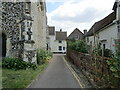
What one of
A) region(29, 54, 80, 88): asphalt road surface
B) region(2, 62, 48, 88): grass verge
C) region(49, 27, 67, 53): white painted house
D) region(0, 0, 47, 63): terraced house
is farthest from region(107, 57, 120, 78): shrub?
region(49, 27, 67, 53): white painted house

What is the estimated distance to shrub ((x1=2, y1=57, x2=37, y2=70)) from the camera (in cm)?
1466

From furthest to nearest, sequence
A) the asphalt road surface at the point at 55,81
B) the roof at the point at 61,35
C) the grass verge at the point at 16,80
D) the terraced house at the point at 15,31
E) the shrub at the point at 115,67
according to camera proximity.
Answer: the roof at the point at 61,35 < the terraced house at the point at 15,31 < the asphalt road surface at the point at 55,81 < the grass verge at the point at 16,80 < the shrub at the point at 115,67

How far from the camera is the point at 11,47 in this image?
1670 centimetres

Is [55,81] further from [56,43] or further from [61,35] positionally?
[61,35]

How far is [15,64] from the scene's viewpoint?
1469cm

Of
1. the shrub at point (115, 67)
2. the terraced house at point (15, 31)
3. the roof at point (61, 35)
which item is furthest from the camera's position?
the roof at point (61, 35)

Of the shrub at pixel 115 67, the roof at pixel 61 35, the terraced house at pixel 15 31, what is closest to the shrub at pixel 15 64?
the terraced house at pixel 15 31

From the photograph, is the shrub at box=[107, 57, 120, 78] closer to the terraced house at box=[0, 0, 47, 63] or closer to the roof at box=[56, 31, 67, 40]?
the terraced house at box=[0, 0, 47, 63]

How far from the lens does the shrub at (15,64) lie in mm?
14656

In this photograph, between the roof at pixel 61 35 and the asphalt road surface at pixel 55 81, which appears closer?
the asphalt road surface at pixel 55 81

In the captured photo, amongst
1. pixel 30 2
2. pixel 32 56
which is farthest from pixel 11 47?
pixel 30 2

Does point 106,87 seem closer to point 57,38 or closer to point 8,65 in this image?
point 8,65

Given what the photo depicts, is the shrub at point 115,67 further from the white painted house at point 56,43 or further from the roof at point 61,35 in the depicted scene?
the roof at point 61,35

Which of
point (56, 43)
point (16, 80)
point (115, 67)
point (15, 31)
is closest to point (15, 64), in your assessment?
point (15, 31)
